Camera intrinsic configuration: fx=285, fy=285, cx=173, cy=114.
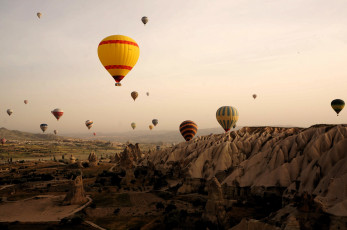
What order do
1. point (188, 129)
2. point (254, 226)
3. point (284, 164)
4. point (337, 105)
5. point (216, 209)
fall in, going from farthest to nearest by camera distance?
1. point (188, 129)
2. point (337, 105)
3. point (284, 164)
4. point (216, 209)
5. point (254, 226)

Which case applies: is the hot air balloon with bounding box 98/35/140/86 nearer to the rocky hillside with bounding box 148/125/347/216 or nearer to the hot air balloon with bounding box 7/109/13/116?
the rocky hillside with bounding box 148/125/347/216

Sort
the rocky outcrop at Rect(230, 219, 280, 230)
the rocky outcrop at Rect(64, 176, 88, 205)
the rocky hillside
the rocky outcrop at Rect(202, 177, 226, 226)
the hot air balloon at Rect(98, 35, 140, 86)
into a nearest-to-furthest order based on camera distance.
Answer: the rocky outcrop at Rect(230, 219, 280, 230), the rocky outcrop at Rect(202, 177, 226, 226), the rocky hillside, the hot air balloon at Rect(98, 35, 140, 86), the rocky outcrop at Rect(64, 176, 88, 205)

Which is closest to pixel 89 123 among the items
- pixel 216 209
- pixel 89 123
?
pixel 89 123

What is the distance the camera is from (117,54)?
172 ft

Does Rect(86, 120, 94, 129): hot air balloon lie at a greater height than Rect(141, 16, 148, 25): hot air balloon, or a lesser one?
lesser

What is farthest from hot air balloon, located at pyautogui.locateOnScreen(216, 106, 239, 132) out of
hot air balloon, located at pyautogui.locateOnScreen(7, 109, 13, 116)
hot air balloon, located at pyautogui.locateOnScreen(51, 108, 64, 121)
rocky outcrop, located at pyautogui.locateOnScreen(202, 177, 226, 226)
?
hot air balloon, located at pyautogui.locateOnScreen(7, 109, 13, 116)

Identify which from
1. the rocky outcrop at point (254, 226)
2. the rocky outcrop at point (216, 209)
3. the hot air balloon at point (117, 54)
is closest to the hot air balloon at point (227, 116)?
the hot air balloon at point (117, 54)

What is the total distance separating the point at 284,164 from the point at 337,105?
36.7 m

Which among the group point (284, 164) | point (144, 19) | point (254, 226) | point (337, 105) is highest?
point (144, 19)

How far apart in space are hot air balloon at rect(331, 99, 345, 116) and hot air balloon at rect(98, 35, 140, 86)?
54.8 m

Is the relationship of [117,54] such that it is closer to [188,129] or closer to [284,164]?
[284,164]

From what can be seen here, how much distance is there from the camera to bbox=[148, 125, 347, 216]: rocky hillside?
1498 inches

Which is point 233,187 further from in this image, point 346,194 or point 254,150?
point 346,194

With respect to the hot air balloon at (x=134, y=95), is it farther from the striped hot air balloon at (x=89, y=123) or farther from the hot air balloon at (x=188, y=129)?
the striped hot air balloon at (x=89, y=123)
